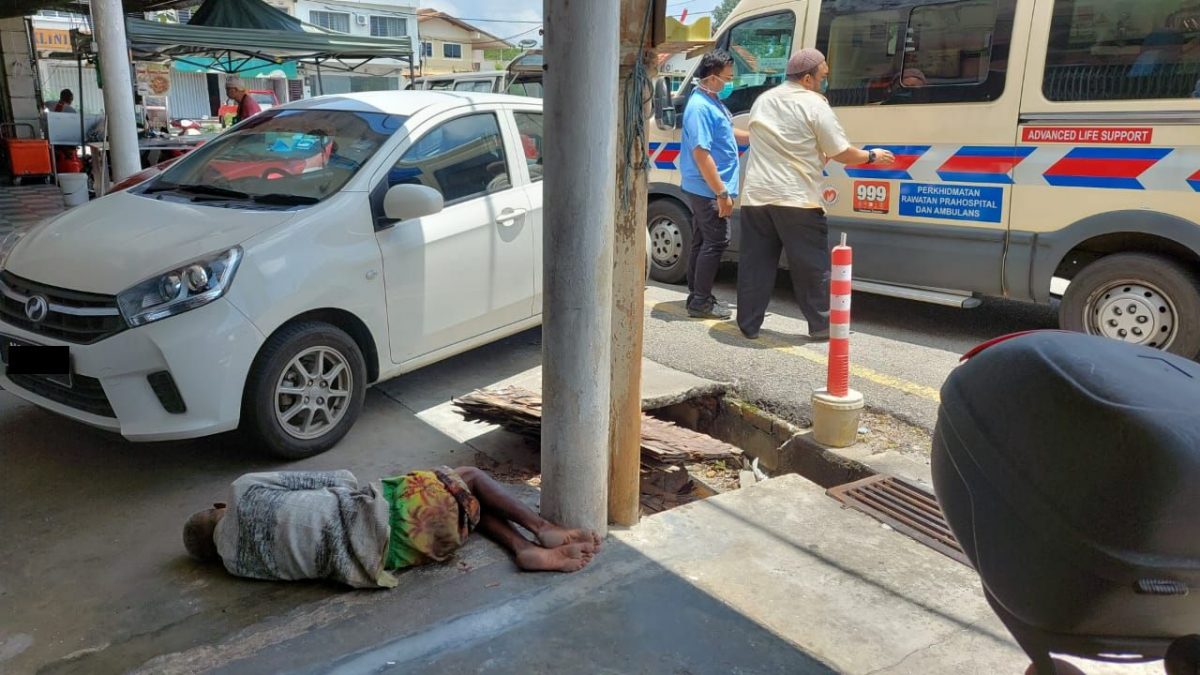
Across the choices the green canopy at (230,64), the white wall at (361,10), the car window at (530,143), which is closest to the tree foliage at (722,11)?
the car window at (530,143)

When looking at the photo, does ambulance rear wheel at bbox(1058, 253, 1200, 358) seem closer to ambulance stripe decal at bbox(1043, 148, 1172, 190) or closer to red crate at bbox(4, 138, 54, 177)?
ambulance stripe decal at bbox(1043, 148, 1172, 190)

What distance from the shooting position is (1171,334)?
5.28 meters

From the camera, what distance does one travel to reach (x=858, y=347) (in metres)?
6.05

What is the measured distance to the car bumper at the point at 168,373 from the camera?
369 centimetres

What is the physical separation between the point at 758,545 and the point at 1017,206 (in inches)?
136

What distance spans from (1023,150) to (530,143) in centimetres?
306

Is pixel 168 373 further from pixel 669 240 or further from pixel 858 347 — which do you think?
pixel 669 240

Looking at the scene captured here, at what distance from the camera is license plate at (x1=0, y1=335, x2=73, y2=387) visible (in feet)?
12.5

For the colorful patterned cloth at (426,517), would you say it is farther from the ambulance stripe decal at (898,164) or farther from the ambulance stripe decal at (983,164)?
the ambulance stripe decal at (983,164)

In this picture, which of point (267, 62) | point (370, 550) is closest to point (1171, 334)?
point (370, 550)

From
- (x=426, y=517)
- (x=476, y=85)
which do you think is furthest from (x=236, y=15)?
(x=426, y=517)

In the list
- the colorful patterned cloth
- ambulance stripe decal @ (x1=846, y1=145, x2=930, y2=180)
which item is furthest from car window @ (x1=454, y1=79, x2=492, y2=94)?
the colorful patterned cloth

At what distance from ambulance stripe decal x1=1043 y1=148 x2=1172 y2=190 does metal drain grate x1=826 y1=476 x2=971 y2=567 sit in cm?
262

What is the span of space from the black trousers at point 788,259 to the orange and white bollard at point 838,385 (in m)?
1.59
